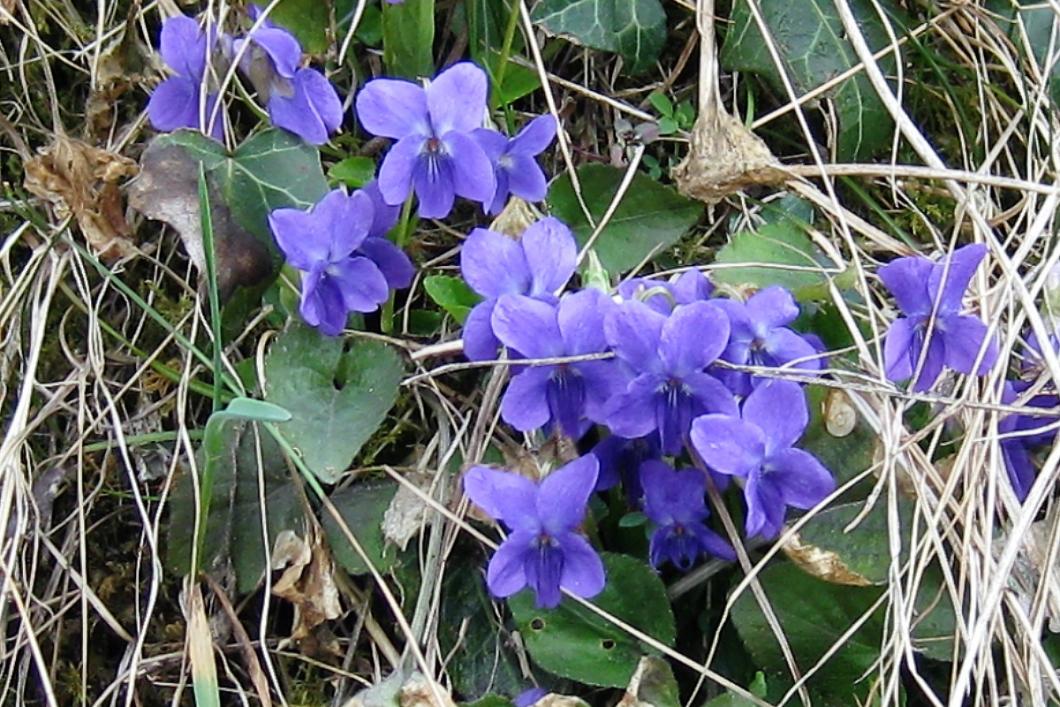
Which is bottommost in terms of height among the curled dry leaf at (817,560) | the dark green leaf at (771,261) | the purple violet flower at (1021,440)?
Answer: the curled dry leaf at (817,560)

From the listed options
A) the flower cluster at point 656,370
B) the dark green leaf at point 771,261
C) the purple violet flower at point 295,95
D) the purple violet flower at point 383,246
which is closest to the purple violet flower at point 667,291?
the flower cluster at point 656,370

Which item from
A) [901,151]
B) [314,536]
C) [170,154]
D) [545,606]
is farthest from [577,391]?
[901,151]

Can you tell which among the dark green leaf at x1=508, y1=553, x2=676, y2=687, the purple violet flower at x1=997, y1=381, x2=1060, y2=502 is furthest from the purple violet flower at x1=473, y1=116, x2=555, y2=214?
the purple violet flower at x1=997, y1=381, x2=1060, y2=502

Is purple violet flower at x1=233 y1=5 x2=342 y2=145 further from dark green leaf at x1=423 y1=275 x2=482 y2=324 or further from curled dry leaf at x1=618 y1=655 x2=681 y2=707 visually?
curled dry leaf at x1=618 y1=655 x2=681 y2=707

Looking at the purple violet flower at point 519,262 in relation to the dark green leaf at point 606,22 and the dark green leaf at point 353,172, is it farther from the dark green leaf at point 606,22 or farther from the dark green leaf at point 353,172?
the dark green leaf at point 606,22

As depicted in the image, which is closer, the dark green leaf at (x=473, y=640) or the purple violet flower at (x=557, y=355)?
the purple violet flower at (x=557, y=355)

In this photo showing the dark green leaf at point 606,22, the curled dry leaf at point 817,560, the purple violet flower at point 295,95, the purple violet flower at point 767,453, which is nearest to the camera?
the purple violet flower at point 767,453
